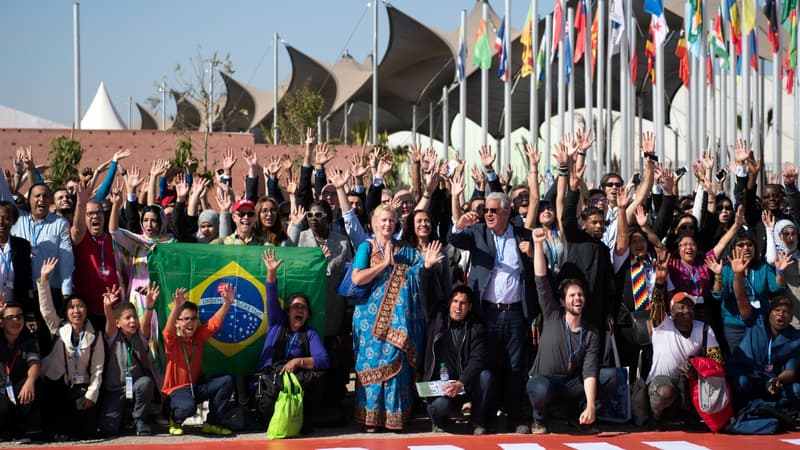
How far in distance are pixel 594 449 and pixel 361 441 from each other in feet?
5.15

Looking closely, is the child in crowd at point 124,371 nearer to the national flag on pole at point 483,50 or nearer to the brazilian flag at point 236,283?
the brazilian flag at point 236,283

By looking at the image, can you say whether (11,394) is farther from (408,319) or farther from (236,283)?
(408,319)

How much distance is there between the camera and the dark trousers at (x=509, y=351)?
7.37 meters

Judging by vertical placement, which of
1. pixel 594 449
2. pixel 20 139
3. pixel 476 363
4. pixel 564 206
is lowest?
pixel 594 449

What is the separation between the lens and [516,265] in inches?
292

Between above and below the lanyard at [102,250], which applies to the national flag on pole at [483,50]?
above

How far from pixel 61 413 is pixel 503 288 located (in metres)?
3.19

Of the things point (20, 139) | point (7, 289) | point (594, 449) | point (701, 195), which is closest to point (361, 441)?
point (594, 449)

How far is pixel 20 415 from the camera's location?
6832mm

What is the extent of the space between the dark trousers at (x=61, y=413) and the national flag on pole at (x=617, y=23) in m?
14.6

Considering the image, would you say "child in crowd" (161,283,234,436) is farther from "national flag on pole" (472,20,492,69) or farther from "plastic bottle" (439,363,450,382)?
"national flag on pole" (472,20,492,69)

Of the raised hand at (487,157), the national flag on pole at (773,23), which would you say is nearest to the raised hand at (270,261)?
the raised hand at (487,157)

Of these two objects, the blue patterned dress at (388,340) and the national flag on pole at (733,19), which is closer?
the blue patterned dress at (388,340)

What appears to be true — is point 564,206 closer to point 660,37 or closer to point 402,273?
point 402,273
